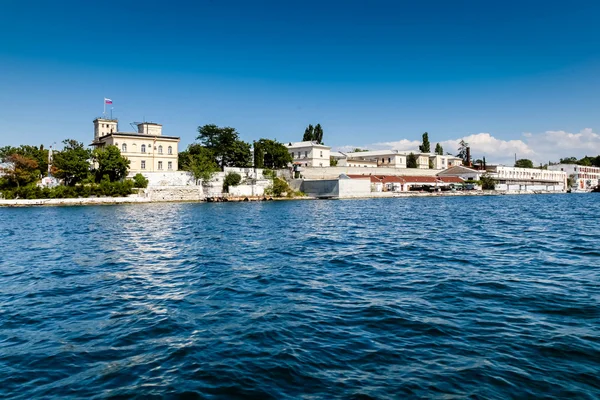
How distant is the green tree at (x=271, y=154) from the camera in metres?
78.8

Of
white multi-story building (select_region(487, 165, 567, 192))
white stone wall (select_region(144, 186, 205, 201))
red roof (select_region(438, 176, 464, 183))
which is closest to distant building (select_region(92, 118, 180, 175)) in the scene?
white stone wall (select_region(144, 186, 205, 201))

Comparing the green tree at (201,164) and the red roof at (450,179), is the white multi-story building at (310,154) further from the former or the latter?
the red roof at (450,179)

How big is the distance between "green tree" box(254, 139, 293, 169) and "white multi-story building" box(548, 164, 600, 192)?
98.5 metres

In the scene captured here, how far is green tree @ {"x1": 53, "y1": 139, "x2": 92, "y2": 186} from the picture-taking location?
57.2 m

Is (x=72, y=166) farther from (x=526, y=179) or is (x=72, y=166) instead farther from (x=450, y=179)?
(x=526, y=179)

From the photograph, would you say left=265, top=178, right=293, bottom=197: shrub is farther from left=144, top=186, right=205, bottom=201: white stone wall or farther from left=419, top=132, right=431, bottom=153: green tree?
left=419, top=132, right=431, bottom=153: green tree

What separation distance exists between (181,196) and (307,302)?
2271 inches

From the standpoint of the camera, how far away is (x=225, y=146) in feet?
248

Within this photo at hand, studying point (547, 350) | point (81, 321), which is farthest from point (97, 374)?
point (547, 350)

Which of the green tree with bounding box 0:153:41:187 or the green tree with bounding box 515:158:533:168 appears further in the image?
the green tree with bounding box 515:158:533:168

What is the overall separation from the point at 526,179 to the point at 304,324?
127976 mm

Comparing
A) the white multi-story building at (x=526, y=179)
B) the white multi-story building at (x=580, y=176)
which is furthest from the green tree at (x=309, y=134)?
the white multi-story building at (x=580, y=176)

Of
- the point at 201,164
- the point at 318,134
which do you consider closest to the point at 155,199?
the point at 201,164

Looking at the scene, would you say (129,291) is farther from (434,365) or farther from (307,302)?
(434,365)
